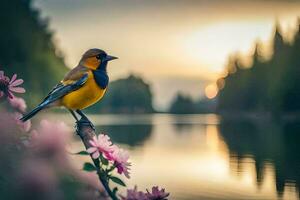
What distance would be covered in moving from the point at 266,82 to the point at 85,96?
2780cm

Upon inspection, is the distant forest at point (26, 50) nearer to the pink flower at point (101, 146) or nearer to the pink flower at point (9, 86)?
the pink flower at point (9, 86)

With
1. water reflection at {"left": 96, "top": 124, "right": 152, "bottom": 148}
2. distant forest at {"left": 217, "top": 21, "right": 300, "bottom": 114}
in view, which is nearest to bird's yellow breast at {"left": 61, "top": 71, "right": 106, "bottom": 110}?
water reflection at {"left": 96, "top": 124, "right": 152, "bottom": 148}

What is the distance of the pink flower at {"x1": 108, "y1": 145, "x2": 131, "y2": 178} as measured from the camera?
0.78 m

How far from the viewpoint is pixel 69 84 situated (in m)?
1.13

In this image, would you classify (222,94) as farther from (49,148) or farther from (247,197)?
(49,148)

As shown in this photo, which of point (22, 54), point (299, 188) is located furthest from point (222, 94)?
point (299, 188)

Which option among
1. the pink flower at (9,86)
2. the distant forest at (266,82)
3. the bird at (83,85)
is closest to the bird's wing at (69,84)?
the bird at (83,85)

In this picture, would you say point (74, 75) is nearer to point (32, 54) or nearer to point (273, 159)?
point (32, 54)

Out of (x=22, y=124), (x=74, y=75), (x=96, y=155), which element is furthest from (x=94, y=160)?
(x=74, y=75)

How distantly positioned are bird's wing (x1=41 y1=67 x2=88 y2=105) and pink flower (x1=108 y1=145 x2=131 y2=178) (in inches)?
12.9

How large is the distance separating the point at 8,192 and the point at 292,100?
2007cm

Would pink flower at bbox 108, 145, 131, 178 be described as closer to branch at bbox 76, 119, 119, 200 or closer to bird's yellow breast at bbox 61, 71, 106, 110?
branch at bbox 76, 119, 119, 200

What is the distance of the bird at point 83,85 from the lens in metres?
1.06

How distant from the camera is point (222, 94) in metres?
34.7
